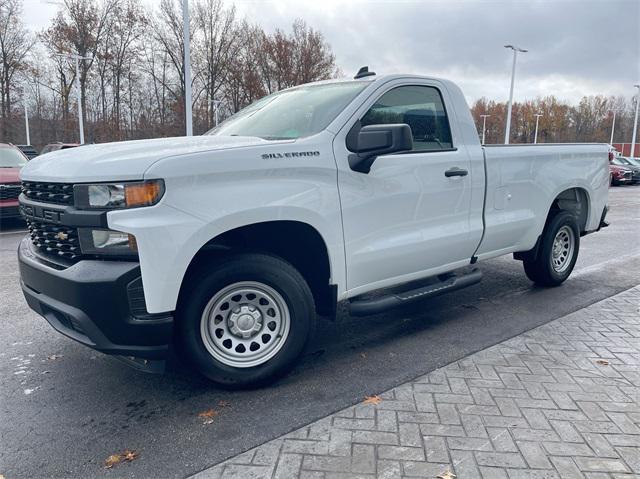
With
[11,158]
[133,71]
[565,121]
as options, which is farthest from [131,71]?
[565,121]

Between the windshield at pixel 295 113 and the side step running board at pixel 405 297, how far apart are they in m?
1.34

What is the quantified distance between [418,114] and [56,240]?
2939 mm

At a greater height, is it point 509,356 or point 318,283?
point 318,283

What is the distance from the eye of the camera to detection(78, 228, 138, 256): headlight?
274 centimetres

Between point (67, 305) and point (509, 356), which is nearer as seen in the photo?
point (67, 305)

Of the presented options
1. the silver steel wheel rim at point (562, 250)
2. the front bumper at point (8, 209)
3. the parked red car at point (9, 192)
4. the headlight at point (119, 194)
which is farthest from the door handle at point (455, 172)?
the front bumper at point (8, 209)

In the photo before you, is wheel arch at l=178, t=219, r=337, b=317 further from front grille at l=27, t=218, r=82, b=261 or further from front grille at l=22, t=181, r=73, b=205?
front grille at l=22, t=181, r=73, b=205

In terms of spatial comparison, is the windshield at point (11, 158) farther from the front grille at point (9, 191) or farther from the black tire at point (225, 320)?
the black tire at point (225, 320)

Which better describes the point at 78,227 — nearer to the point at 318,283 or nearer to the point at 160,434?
the point at 160,434

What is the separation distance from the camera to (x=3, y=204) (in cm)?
935

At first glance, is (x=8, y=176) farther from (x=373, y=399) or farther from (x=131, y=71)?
(x=131, y=71)

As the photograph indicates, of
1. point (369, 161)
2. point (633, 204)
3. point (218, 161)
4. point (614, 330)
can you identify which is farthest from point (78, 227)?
point (633, 204)

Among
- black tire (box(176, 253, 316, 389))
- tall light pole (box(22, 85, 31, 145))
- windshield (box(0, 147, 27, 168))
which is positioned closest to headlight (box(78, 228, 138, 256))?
black tire (box(176, 253, 316, 389))

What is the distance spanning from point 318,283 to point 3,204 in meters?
8.29
